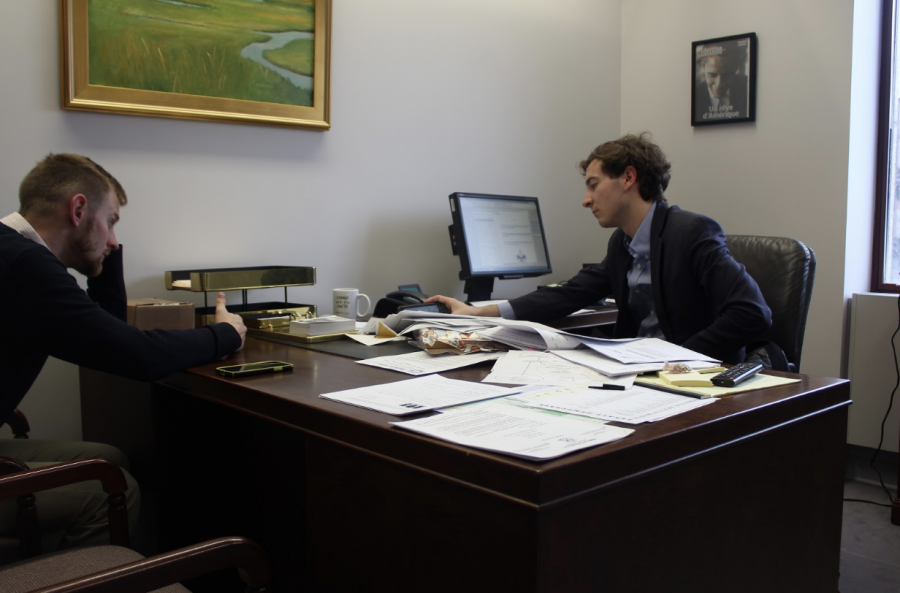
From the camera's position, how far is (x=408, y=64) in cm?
Answer: 277

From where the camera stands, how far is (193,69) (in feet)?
7.23

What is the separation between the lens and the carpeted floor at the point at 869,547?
2.16 meters

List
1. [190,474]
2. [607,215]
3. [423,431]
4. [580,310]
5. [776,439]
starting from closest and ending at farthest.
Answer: [423,431] < [776,439] < [190,474] < [607,215] < [580,310]

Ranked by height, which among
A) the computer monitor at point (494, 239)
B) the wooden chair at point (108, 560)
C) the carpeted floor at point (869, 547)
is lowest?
the carpeted floor at point (869, 547)

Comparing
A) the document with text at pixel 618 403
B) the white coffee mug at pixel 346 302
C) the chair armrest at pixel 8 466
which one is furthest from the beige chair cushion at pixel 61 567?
the white coffee mug at pixel 346 302

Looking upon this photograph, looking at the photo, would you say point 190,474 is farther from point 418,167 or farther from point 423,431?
point 418,167

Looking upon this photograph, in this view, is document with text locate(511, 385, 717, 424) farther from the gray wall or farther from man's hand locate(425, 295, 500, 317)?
the gray wall

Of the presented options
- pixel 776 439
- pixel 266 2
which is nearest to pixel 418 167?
pixel 266 2

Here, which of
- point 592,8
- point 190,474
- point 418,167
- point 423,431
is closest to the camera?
point 423,431

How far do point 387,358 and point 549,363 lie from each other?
36cm

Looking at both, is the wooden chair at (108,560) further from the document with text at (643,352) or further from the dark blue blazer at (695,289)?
the dark blue blazer at (695,289)

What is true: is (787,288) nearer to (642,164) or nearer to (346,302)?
(642,164)

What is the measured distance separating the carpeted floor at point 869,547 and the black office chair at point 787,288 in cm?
70

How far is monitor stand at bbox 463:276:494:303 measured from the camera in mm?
2738
